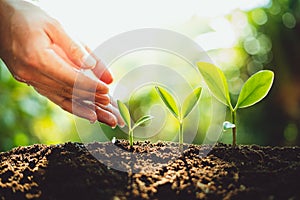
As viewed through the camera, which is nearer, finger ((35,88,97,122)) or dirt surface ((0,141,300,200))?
dirt surface ((0,141,300,200))

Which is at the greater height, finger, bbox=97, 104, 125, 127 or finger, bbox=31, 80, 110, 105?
finger, bbox=31, 80, 110, 105

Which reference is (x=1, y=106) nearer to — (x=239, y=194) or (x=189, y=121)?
(x=189, y=121)

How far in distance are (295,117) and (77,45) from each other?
1.42 metres

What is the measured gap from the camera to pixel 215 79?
2.38 feet

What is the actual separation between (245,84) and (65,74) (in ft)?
1.13

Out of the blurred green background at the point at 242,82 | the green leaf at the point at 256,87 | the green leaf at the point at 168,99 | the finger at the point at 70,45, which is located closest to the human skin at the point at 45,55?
the finger at the point at 70,45

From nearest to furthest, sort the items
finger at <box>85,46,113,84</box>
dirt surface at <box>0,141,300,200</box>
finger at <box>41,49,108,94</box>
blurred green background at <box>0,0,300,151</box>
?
dirt surface at <box>0,141,300,200</box> → finger at <box>41,49,108,94</box> → finger at <box>85,46,113,84</box> → blurred green background at <box>0,0,300,151</box>

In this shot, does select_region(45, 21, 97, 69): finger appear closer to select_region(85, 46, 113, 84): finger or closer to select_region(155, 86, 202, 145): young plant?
select_region(85, 46, 113, 84): finger

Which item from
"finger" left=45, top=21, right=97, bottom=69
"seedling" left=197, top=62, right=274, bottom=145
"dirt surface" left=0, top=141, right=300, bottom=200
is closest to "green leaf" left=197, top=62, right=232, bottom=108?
"seedling" left=197, top=62, right=274, bottom=145

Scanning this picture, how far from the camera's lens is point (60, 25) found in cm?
76

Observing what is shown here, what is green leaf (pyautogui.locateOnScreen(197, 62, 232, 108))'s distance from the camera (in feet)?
2.34

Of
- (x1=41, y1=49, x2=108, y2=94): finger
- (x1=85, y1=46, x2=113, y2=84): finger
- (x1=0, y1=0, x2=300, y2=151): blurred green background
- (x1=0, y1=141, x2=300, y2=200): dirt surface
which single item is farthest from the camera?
(x1=0, y1=0, x2=300, y2=151): blurred green background

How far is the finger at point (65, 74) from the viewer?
70 centimetres

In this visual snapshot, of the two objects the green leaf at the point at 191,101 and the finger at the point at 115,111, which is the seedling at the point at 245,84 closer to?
the green leaf at the point at 191,101
